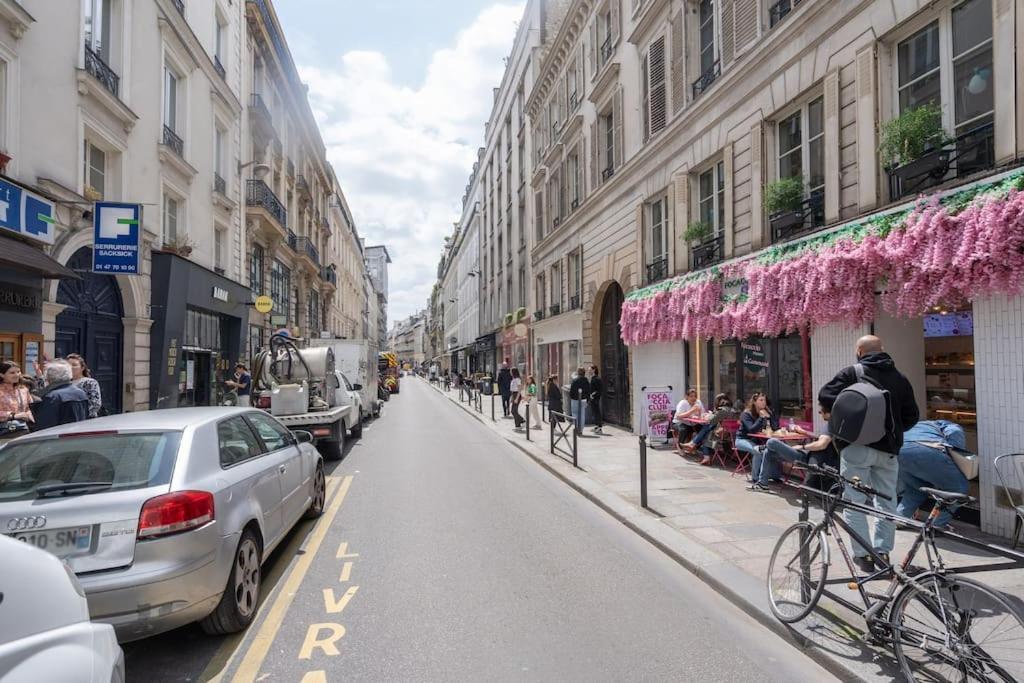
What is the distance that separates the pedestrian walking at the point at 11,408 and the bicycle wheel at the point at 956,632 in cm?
890

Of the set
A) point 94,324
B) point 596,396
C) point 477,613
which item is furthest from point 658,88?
point 94,324

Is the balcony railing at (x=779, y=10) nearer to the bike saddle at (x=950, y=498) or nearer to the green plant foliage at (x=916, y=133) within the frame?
the green plant foliage at (x=916, y=133)

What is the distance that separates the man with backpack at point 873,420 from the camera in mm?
4363

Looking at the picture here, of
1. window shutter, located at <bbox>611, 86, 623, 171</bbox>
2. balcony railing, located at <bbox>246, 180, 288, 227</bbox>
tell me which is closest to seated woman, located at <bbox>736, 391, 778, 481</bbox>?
window shutter, located at <bbox>611, 86, 623, 171</bbox>

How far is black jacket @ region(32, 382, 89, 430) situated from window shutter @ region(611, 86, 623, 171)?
1320cm

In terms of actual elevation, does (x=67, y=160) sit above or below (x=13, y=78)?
below

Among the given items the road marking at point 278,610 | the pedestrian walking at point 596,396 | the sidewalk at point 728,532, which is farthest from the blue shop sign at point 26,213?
the pedestrian walking at point 596,396

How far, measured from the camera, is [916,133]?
21.3 feet

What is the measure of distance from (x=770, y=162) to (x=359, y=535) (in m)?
8.46

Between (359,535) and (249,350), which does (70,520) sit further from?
(249,350)

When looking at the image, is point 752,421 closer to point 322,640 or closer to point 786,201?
point 786,201

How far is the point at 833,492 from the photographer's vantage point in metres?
4.06

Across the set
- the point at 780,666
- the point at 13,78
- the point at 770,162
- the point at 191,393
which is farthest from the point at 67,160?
the point at 780,666

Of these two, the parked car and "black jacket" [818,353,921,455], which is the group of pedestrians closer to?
the parked car
